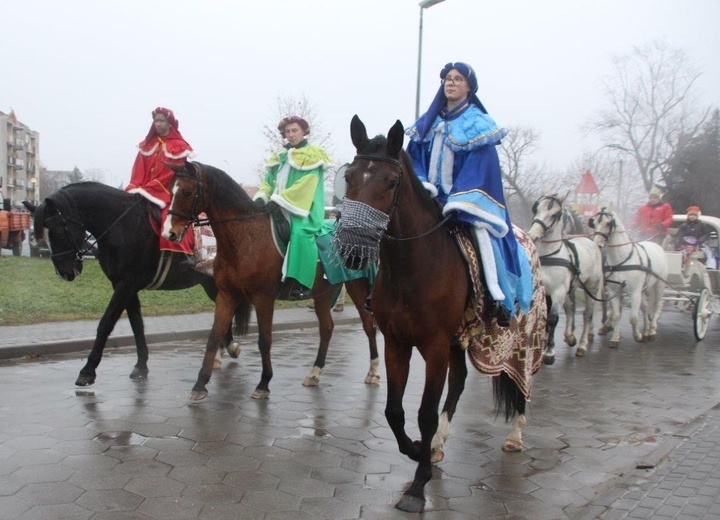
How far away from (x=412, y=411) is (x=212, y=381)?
2.33 m

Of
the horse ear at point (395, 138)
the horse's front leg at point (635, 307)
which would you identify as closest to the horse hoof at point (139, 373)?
the horse ear at point (395, 138)

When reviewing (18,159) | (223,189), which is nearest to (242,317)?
(223,189)

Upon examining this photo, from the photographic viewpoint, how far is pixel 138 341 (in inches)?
297

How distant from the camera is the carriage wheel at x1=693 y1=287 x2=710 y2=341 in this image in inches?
477

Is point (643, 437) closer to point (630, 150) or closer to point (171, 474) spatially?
point (171, 474)

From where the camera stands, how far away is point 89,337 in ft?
30.7

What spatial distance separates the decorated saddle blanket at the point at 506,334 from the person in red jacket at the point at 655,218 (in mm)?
9685

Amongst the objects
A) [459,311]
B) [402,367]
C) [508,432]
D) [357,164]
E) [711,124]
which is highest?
[711,124]

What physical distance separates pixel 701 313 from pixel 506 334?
8.76 metres

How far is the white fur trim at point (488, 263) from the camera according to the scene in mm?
4516

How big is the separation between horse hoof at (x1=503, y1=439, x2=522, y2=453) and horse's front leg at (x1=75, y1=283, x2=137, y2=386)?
4.05 meters

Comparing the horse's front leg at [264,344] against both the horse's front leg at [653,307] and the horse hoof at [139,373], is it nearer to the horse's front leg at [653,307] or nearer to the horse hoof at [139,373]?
the horse hoof at [139,373]

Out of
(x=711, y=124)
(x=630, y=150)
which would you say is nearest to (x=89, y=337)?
(x=711, y=124)

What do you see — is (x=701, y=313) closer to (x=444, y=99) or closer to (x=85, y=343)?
(x=444, y=99)
